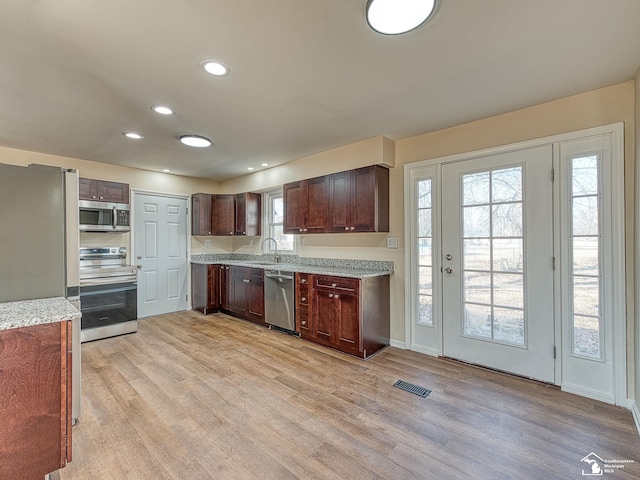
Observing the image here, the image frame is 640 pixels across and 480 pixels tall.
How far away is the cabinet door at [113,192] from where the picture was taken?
14.1 feet

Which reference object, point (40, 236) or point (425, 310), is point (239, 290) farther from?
point (40, 236)

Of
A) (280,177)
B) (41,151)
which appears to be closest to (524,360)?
(280,177)

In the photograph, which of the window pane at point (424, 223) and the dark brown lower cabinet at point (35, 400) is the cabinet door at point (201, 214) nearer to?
the window pane at point (424, 223)

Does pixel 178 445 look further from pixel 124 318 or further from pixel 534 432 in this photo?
pixel 124 318

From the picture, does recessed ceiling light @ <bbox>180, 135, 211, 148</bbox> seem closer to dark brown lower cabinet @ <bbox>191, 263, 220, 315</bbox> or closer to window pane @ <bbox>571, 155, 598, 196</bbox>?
dark brown lower cabinet @ <bbox>191, 263, 220, 315</bbox>

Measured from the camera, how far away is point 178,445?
1.87 meters

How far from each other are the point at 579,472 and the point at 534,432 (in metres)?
0.34

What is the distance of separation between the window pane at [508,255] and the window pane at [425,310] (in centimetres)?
76

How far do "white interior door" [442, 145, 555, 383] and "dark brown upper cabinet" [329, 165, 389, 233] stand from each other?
666 millimetres

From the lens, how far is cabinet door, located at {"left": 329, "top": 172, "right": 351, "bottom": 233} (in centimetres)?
364

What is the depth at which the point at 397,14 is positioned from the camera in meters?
1.55

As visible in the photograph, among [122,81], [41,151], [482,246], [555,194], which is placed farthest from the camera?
[41,151]

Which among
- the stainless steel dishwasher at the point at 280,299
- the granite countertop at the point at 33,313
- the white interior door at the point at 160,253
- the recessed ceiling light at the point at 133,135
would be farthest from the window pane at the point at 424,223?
the white interior door at the point at 160,253

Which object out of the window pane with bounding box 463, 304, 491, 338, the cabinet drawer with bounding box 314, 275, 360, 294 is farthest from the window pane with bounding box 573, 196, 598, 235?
the cabinet drawer with bounding box 314, 275, 360, 294
